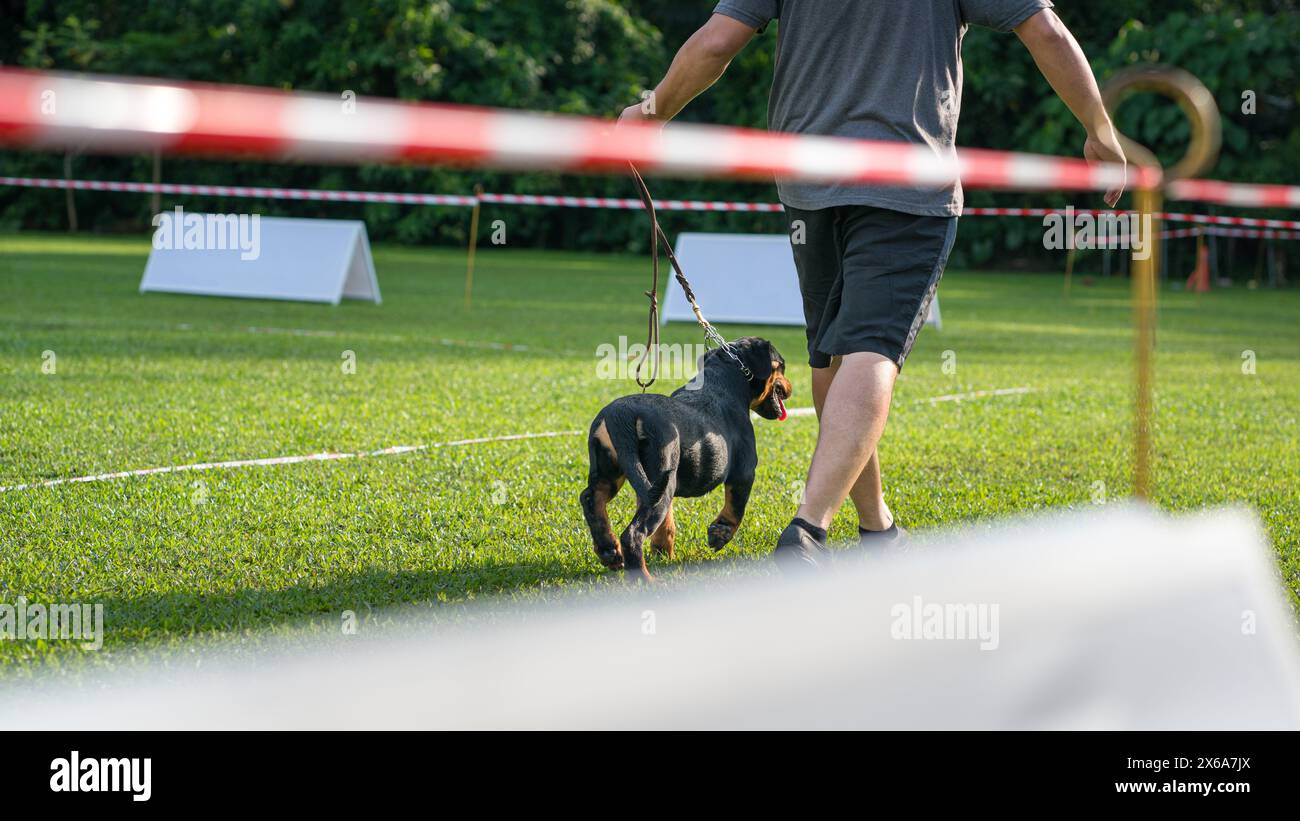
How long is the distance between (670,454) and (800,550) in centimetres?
43

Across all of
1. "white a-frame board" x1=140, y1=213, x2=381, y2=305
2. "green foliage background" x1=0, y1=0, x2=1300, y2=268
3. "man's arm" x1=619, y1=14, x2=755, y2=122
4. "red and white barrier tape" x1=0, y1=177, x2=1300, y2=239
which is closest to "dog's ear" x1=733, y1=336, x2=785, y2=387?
"man's arm" x1=619, y1=14, x2=755, y2=122

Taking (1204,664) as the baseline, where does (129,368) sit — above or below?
below

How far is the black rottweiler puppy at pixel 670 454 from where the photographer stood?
3.54 metres

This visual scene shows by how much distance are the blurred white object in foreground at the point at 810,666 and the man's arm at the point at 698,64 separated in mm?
1361

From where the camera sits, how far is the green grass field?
363 centimetres

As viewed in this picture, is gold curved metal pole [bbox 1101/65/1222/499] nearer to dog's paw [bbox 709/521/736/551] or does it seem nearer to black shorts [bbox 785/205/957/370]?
black shorts [bbox 785/205/957/370]

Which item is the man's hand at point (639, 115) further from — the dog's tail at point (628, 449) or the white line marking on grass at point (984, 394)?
the white line marking on grass at point (984, 394)
